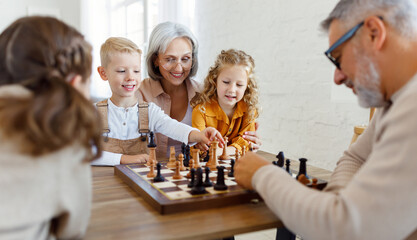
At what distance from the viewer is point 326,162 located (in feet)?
9.89

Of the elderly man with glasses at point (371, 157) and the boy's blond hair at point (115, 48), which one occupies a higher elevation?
the boy's blond hair at point (115, 48)

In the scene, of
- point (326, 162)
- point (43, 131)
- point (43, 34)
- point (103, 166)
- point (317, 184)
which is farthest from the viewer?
point (326, 162)

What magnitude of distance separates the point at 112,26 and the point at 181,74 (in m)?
4.67

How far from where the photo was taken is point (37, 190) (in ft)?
2.97

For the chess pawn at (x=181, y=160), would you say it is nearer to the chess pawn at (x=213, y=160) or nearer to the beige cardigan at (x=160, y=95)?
the chess pawn at (x=213, y=160)

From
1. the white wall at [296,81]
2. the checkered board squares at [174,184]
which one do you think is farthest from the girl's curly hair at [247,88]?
the checkered board squares at [174,184]

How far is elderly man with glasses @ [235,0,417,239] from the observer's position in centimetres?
92

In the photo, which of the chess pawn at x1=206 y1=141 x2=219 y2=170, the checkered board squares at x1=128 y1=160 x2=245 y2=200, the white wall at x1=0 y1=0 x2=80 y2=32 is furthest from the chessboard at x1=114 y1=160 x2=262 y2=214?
the white wall at x1=0 y1=0 x2=80 y2=32

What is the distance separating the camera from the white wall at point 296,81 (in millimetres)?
2920

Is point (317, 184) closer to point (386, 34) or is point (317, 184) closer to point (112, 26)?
point (386, 34)

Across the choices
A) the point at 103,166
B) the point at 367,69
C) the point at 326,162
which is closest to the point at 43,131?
the point at 367,69

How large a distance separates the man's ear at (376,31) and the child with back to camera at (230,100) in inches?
56.8

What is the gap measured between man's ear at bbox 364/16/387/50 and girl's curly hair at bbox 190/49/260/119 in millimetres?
1515

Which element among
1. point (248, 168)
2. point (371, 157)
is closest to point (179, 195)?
point (248, 168)
